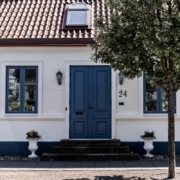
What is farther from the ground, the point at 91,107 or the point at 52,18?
the point at 52,18

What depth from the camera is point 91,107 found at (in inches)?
455

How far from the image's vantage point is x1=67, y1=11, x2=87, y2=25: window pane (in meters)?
12.4

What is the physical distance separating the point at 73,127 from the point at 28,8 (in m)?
5.09

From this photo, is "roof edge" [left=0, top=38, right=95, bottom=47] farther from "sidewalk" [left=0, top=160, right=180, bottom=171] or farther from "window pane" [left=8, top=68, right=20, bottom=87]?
"sidewalk" [left=0, top=160, right=180, bottom=171]

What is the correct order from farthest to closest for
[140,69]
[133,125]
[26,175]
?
A: [133,125], [26,175], [140,69]

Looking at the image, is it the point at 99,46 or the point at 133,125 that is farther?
the point at 133,125

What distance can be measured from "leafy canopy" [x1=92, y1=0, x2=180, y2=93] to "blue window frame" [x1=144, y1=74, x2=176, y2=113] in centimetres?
Answer: 331

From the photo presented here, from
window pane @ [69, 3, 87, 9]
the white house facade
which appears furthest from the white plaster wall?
window pane @ [69, 3, 87, 9]

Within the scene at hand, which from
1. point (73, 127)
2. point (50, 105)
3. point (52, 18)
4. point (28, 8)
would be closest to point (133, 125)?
point (73, 127)

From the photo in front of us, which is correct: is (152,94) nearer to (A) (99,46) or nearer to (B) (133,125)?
(B) (133,125)

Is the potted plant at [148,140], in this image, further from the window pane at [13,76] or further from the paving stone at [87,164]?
the window pane at [13,76]

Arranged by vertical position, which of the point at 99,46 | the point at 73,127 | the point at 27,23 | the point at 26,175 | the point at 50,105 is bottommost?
the point at 26,175

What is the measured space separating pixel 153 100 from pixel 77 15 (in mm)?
4156

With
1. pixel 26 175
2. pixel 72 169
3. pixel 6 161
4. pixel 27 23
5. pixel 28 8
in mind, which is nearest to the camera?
A: pixel 26 175
